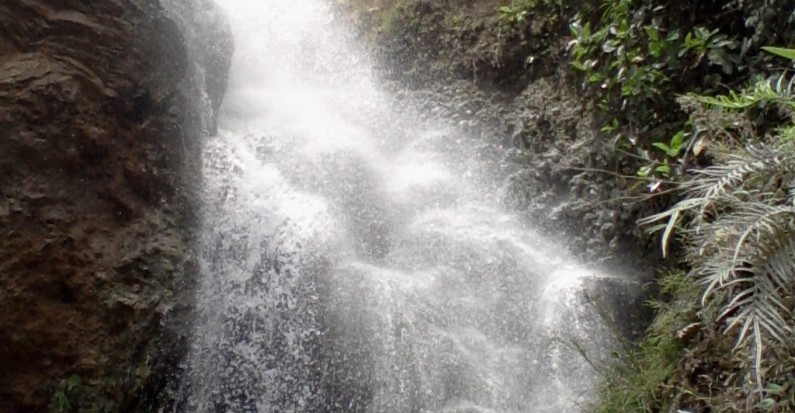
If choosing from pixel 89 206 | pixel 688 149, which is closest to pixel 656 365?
pixel 688 149

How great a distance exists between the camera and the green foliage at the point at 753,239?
2689 mm

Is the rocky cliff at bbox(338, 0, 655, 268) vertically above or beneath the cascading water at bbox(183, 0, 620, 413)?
above

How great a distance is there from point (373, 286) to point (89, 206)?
2107 mm

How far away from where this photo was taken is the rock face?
4.20 meters

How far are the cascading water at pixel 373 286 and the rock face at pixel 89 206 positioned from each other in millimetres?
365

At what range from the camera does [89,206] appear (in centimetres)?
462

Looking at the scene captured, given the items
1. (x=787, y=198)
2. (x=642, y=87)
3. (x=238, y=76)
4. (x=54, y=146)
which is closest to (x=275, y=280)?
(x=54, y=146)

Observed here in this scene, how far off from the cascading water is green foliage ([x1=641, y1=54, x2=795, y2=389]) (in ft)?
4.73

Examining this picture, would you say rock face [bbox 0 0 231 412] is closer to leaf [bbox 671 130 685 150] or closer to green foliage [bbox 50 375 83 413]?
green foliage [bbox 50 375 83 413]

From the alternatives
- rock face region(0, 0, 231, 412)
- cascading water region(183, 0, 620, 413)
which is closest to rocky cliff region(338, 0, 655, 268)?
cascading water region(183, 0, 620, 413)

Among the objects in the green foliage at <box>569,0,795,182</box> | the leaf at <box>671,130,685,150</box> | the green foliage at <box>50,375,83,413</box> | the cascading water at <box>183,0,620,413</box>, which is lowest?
the green foliage at <box>50,375,83,413</box>

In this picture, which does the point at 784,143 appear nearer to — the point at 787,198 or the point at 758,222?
the point at 787,198

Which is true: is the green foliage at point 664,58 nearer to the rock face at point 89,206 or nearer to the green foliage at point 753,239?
the green foliage at point 753,239

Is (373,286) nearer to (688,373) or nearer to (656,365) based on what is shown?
(656,365)
